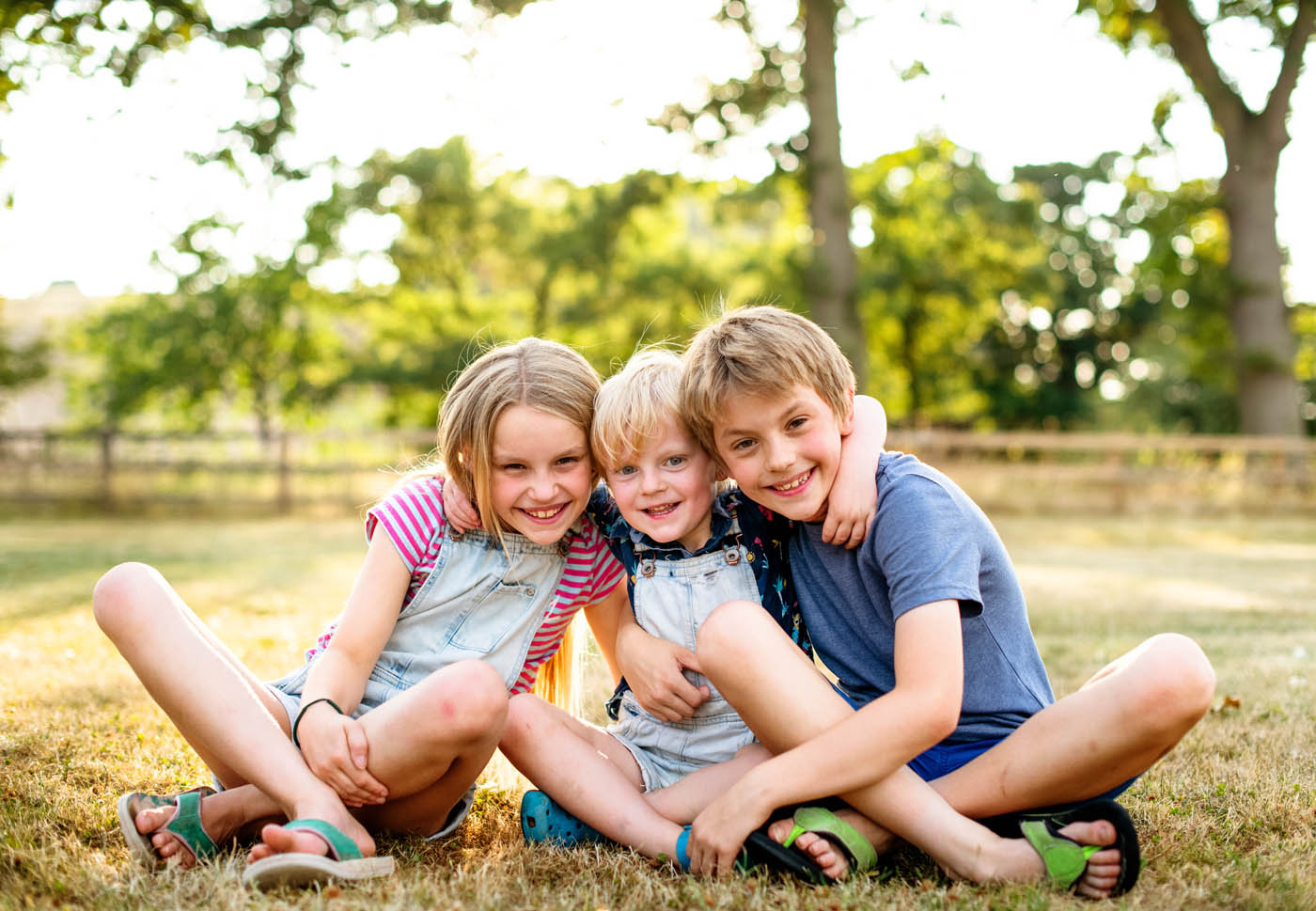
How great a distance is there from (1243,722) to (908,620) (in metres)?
1.90

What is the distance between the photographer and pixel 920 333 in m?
24.3

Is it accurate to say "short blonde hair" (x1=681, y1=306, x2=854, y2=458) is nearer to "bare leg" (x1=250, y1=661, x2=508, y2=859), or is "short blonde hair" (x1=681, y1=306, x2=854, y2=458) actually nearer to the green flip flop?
"bare leg" (x1=250, y1=661, x2=508, y2=859)

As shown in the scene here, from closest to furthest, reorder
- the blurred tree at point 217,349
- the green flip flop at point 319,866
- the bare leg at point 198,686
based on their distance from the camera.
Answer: the green flip flop at point 319,866 → the bare leg at point 198,686 → the blurred tree at point 217,349

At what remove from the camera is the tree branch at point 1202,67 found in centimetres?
1427

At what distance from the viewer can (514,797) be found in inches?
106

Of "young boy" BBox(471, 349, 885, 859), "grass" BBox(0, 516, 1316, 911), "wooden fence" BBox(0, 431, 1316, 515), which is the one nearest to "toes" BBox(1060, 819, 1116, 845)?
"grass" BBox(0, 516, 1316, 911)

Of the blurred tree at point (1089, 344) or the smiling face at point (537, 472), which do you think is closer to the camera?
the smiling face at point (537, 472)

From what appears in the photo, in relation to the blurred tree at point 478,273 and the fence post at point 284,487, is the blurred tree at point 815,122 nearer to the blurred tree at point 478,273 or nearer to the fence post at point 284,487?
the blurred tree at point 478,273

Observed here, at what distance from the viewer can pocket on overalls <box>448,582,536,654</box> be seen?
2.41 m

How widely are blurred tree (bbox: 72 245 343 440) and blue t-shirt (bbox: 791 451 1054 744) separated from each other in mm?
→ 15028

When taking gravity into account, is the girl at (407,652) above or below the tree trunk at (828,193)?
below

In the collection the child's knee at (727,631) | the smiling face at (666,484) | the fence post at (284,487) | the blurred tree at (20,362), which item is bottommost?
the fence post at (284,487)

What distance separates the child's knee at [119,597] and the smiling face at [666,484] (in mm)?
1011

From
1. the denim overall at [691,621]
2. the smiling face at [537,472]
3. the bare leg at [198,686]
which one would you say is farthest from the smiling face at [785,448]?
the bare leg at [198,686]
